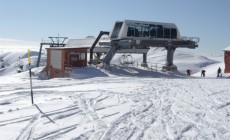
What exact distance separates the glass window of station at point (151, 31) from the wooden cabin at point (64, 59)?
5639mm

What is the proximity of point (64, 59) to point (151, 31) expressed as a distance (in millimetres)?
10249

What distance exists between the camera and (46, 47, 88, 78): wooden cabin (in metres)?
33.0

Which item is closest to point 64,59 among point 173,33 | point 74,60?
point 74,60

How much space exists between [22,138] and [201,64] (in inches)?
3333

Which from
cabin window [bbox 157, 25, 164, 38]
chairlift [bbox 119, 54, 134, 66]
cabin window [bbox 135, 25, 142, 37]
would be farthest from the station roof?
cabin window [bbox 157, 25, 164, 38]

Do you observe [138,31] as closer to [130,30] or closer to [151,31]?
[130,30]

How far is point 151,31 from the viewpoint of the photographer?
37.1m

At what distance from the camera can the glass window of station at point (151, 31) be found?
119 ft

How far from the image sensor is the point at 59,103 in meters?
13.3

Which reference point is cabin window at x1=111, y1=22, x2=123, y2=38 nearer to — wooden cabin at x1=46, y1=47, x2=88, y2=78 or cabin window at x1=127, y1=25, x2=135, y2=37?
cabin window at x1=127, y1=25, x2=135, y2=37

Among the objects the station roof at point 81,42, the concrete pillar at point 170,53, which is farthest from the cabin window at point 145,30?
the station roof at point 81,42

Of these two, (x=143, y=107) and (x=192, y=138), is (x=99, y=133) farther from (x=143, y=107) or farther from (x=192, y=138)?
(x=143, y=107)

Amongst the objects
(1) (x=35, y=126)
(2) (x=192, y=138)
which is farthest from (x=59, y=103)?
(2) (x=192, y=138)

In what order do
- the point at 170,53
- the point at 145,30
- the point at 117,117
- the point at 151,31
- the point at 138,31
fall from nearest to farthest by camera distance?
the point at 117,117, the point at 138,31, the point at 145,30, the point at 151,31, the point at 170,53
